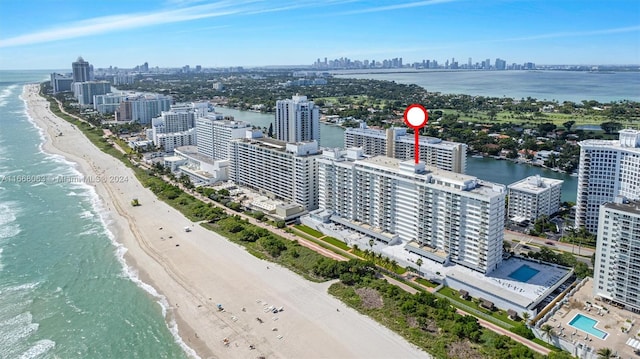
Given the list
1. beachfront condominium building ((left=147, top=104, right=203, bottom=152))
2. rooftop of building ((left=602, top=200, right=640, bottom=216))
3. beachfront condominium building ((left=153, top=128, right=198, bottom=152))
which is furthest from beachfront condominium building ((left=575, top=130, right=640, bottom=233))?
beachfront condominium building ((left=153, top=128, right=198, bottom=152))

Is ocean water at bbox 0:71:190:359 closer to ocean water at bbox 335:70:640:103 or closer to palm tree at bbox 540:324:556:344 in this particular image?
palm tree at bbox 540:324:556:344

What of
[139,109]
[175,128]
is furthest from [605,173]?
[139,109]

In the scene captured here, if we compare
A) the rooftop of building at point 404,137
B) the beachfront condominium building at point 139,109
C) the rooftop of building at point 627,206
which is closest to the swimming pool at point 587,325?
the rooftop of building at point 627,206

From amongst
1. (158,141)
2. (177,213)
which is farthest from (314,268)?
(158,141)

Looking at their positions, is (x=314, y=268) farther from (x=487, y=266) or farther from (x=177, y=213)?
(x=177, y=213)

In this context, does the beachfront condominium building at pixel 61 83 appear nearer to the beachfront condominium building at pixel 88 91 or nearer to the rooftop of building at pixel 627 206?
Result: the beachfront condominium building at pixel 88 91

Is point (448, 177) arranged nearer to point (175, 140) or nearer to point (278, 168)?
point (278, 168)

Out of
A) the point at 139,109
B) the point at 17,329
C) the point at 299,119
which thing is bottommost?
the point at 17,329
